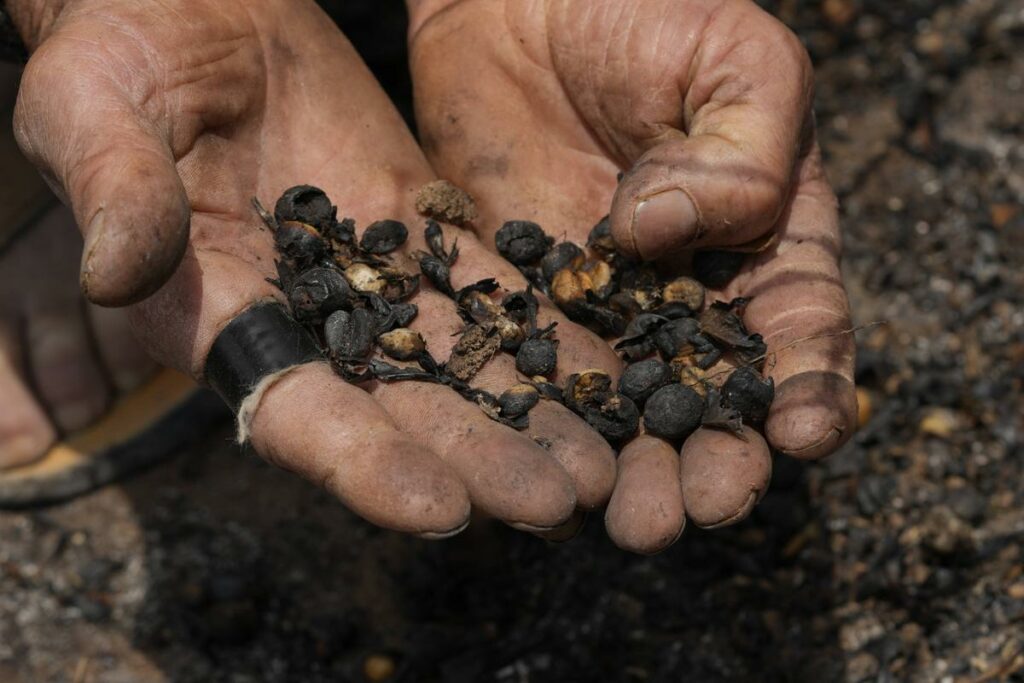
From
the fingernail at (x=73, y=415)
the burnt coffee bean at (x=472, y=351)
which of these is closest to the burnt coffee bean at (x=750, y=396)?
the burnt coffee bean at (x=472, y=351)

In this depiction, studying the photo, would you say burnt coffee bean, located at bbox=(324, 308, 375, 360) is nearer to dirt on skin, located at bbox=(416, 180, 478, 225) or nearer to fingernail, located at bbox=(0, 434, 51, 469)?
dirt on skin, located at bbox=(416, 180, 478, 225)

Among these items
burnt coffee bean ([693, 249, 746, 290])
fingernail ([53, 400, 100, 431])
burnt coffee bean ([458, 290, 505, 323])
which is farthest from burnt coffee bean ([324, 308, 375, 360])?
fingernail ([53, 400, 100, 431])

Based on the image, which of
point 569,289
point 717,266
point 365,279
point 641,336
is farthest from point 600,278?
point 365,279

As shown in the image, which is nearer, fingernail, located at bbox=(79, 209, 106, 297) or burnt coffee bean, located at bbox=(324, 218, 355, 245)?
fingernail, located at bbox=(79, 209, 106, 297)

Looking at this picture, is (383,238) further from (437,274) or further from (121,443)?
(121,443)

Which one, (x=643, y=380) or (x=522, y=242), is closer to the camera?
(x=643, y=380)
